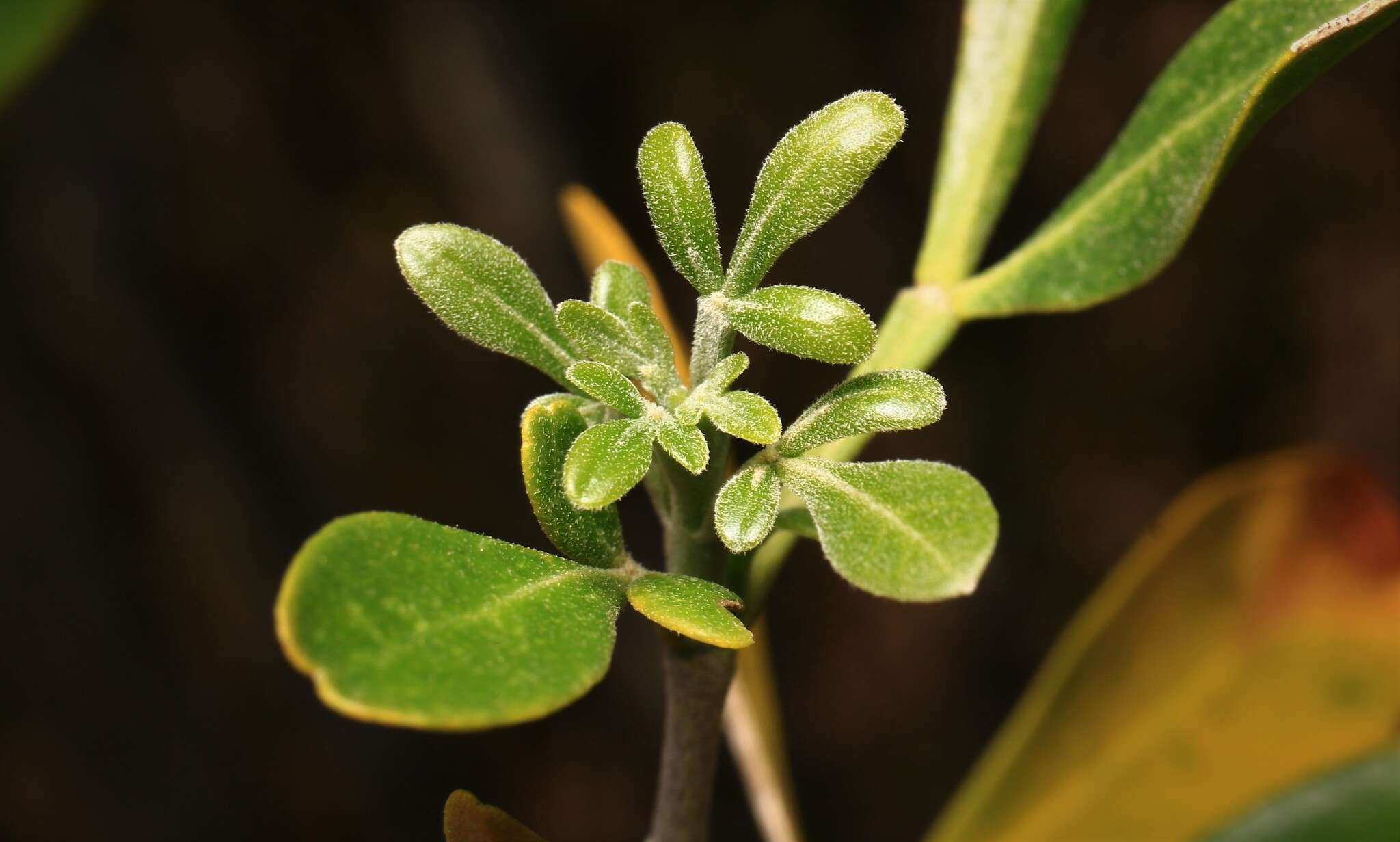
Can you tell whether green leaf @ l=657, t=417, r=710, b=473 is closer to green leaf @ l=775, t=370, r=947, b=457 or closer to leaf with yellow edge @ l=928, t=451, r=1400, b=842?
green leaf @ l=775, t=370, r=947, b=457

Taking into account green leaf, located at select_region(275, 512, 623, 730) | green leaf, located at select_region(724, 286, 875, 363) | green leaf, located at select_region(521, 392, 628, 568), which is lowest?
green leaf, located at select_region(275, 512, 623, 730)

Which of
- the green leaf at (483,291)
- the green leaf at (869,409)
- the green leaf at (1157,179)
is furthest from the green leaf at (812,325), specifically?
the green leaf at (1157,179)

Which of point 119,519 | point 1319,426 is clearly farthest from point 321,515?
point 1319,426

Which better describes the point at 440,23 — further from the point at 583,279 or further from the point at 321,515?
the point at 321,515

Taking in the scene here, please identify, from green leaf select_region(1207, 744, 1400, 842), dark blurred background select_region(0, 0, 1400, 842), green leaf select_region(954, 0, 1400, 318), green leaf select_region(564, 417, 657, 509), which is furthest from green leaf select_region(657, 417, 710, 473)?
dark blurred background select_region(0, 0, 1400, 842)

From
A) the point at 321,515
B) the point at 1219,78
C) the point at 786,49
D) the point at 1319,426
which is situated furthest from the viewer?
the point at 321,515

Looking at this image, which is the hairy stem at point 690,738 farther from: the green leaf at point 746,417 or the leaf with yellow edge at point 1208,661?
the leaf with yellow edge at point 1208,661

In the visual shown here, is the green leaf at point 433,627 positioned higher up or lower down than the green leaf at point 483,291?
lower down
